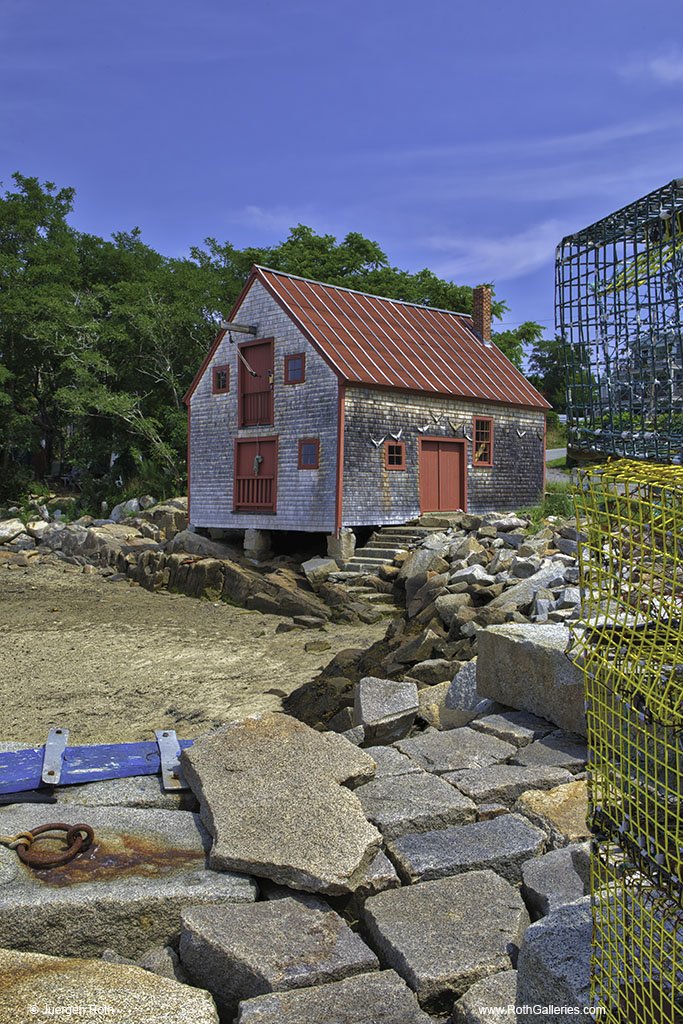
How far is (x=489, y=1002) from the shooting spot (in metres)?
3.28

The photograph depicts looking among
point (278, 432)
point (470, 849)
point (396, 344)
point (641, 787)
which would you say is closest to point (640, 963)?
point (641, 787)

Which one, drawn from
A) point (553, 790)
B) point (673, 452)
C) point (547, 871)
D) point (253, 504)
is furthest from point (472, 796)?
point (253, 504)

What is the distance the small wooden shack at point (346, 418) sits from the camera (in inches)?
A: 806

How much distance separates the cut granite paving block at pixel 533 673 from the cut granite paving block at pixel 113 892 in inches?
116

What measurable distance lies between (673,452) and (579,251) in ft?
3.75

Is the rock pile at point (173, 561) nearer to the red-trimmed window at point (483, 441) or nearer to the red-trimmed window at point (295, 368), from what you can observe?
the red-trimmed window at point (295, 368)

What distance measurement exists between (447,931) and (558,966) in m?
1.37

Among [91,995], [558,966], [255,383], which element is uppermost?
[255,383]

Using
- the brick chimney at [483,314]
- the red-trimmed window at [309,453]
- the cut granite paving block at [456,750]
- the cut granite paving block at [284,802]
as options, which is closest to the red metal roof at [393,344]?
the brick chimney at [483,314]

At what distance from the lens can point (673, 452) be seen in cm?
382

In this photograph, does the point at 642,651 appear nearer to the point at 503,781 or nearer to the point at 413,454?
the point at 503,781

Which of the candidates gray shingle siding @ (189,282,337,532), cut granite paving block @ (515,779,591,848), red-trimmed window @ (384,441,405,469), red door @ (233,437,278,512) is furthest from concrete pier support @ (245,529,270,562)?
cut granite paving block @ (515,779,591,848)

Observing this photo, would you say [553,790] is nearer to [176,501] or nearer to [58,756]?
[58,756]

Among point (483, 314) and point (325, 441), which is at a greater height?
point (483, 314)
